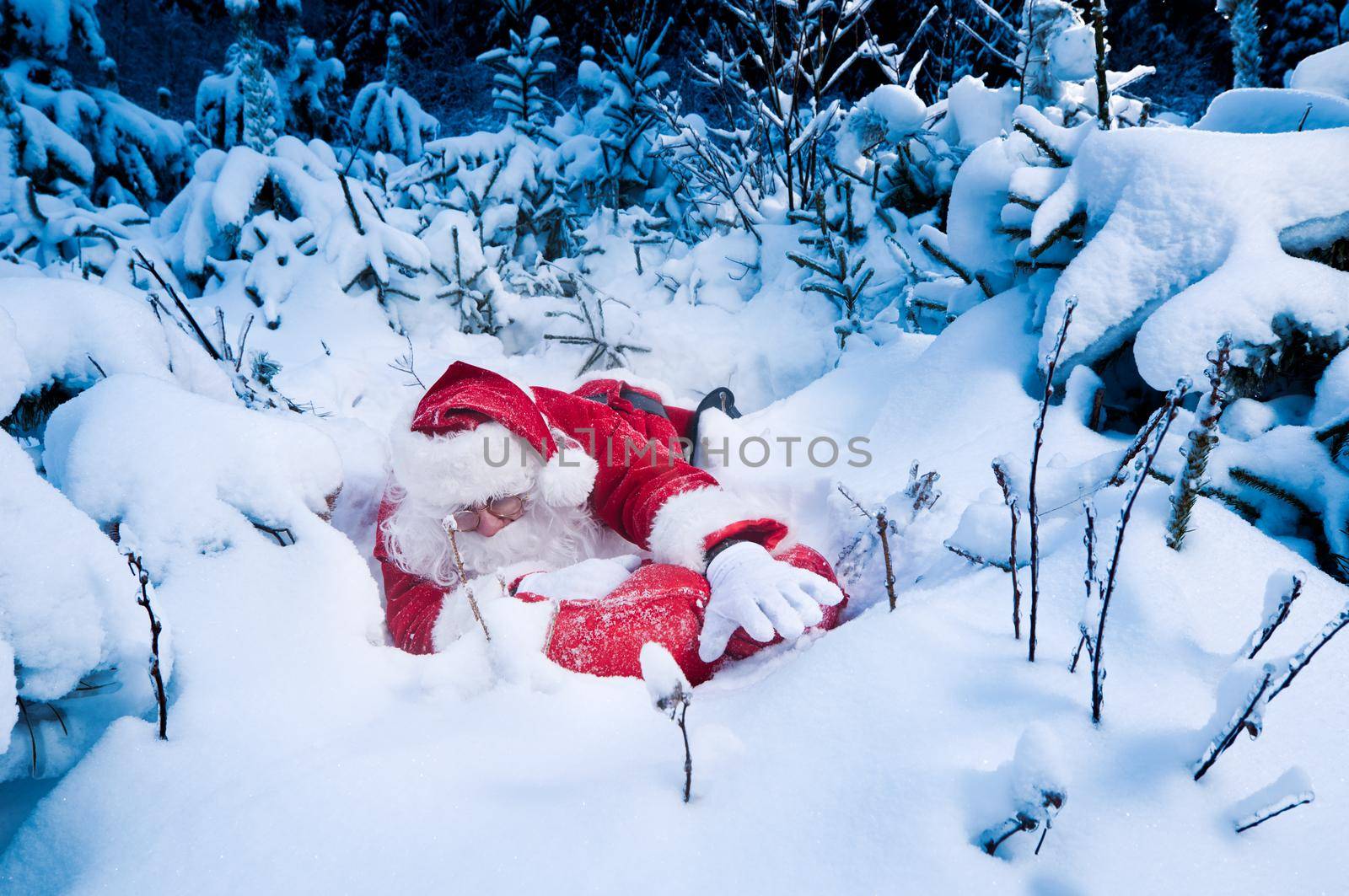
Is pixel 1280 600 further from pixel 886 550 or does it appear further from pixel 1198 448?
pixel 886 550

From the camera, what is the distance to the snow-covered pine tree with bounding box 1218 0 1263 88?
379 cm

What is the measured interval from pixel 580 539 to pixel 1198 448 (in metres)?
1.57

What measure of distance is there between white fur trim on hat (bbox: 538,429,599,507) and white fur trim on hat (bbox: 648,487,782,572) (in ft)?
0.87

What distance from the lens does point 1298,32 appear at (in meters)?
5.67

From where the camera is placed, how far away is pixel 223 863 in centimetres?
64

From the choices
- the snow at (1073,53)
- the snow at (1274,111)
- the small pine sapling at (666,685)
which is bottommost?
the small pine sapling at (666,685)

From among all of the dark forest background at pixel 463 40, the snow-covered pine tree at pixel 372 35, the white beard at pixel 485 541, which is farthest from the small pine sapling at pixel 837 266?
the snow-covered pine tree at pixel 372 35

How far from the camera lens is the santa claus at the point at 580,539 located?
50.0 inches

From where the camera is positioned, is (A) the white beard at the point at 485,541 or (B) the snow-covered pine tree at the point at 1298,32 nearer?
(A) the white beard at the point at 485,541

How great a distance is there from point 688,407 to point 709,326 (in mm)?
1101

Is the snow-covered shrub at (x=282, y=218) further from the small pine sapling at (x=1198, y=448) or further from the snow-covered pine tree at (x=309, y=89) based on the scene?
the snow-covered pine tree at (x=309, y=89)

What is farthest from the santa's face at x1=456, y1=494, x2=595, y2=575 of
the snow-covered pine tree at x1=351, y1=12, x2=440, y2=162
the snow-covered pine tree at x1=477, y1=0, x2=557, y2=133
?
the snow-covered pine tree at x1=351, y1=12, x2=440, y2=162

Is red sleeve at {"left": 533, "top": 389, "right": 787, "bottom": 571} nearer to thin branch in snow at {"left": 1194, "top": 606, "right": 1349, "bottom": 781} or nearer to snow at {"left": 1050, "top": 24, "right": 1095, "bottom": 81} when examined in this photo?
thin branch in snow at {"left": 1194, "top": 606, "right": 1349, "bottom": 781}

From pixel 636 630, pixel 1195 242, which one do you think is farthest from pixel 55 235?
pixel 1195 242
